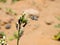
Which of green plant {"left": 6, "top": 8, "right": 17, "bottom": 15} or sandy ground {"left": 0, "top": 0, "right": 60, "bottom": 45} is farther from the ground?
green plant {"left": 6, "top": 8, "right": 17, "bottom": 15}

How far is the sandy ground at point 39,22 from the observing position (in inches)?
181

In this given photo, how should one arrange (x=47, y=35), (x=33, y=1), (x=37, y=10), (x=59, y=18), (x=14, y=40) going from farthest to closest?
(x=33, y=1)
(x=37, y=10)
(x=59, y=18)
(x=47, y=35)
(x=14, y=40)

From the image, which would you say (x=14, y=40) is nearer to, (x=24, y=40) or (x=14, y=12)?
(x=24, y=40)

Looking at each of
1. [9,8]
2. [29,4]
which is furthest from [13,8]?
[29,4]

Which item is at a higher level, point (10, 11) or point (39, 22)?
point (10, 11)

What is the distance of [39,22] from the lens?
5527 mm

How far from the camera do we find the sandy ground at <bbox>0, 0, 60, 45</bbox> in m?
4.59

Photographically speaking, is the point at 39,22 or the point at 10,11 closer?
the point at 39,22

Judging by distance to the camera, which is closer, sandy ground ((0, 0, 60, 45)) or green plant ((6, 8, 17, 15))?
sandy ground ((0, 0, 60, 45))

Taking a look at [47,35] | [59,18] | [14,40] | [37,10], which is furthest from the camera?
[37,10]

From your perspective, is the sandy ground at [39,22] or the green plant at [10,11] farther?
the green plant at [10,11]

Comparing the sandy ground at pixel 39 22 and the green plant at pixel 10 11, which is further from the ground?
the green plant at pixel 10 11

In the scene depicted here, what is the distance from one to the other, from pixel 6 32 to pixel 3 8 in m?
1.27

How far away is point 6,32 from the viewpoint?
4.93 meters
